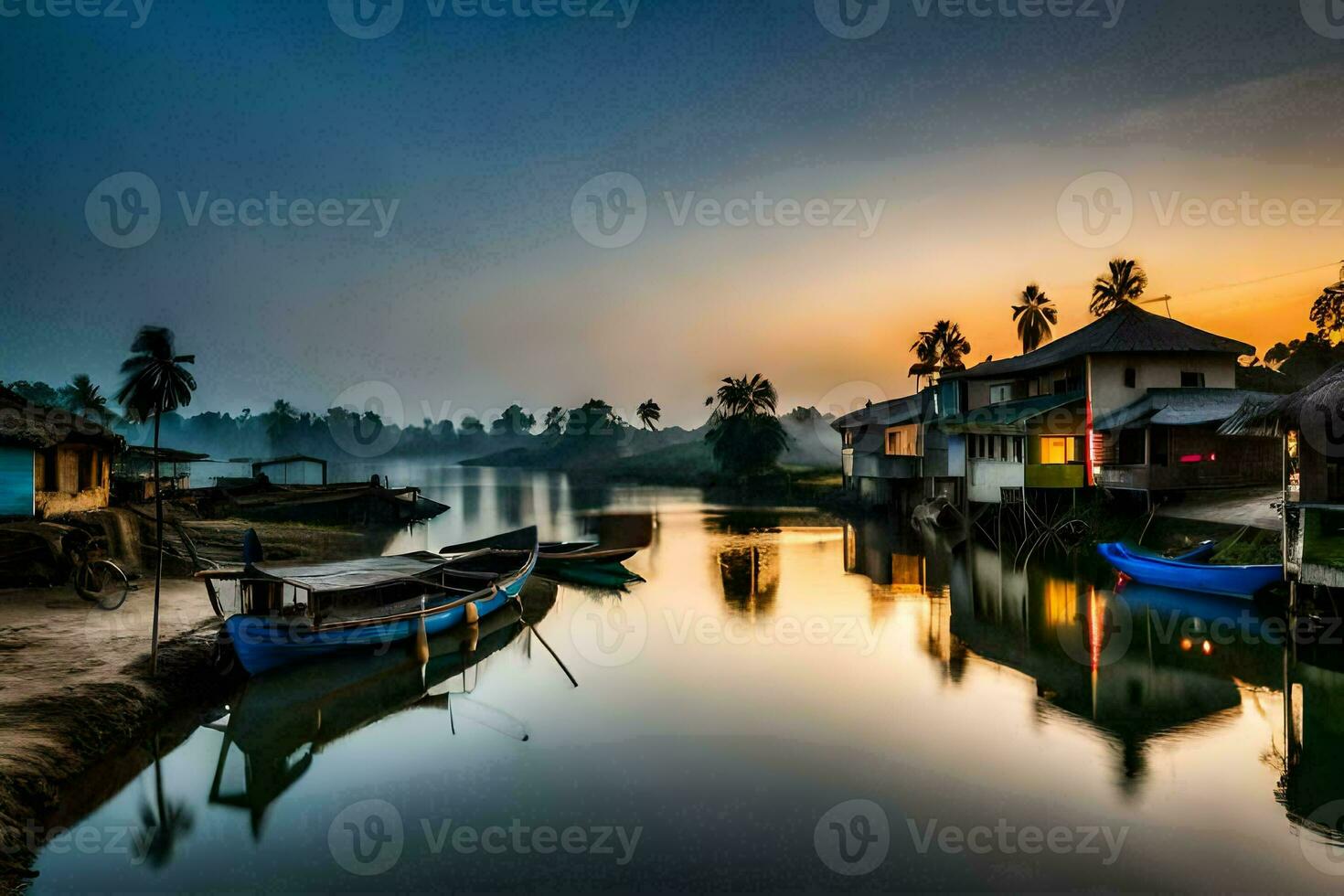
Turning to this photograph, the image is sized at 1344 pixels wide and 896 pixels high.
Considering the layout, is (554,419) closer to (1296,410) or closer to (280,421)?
(280,421)

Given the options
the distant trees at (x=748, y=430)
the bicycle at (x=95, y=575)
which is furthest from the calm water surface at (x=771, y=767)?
the distant trees at (x=748, y=430)

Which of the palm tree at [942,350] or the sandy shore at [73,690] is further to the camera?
the palm tree at [942,350]

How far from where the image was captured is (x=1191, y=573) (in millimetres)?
23109


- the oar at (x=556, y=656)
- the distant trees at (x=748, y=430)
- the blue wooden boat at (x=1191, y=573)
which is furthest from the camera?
the distant trees at (x=748, y=430)

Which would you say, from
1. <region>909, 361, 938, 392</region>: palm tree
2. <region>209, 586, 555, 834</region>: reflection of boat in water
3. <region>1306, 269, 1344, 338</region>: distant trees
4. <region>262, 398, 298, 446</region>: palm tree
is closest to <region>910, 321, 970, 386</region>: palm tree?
<region>909, 361, 938, 392</region>: palm tree

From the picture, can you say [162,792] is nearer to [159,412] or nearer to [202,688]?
[202,688]

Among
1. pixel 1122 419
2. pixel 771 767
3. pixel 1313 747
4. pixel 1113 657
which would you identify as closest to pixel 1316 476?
pixel 1113 657

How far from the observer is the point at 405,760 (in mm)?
13562

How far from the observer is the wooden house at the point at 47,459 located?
2223cm

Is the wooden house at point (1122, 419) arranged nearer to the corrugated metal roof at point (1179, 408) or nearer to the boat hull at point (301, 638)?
the corrugated metal roof at point (1179, 408)

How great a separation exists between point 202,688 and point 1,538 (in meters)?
9.62

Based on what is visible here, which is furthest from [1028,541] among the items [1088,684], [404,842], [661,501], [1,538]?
[661,501]

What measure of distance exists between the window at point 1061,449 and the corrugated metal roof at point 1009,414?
144 cm

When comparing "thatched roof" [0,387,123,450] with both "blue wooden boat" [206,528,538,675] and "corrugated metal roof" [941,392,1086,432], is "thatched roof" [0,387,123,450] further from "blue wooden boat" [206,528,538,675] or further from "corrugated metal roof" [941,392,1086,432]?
"corrugated metal roof" [941,392,1086,432]
